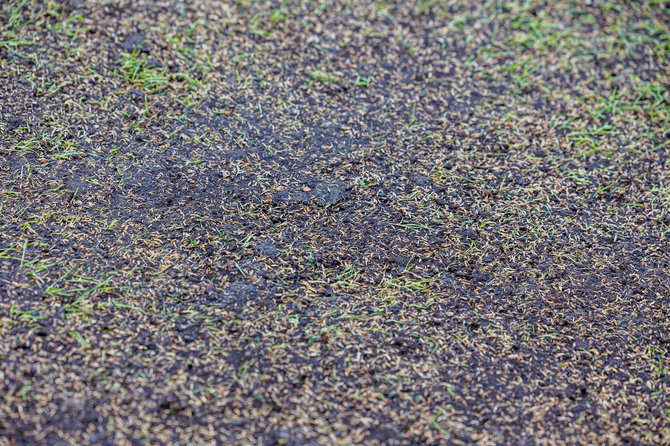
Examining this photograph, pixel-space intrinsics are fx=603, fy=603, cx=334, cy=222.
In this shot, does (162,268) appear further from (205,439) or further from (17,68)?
(17,68)

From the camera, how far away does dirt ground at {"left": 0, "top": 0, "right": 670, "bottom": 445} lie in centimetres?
267

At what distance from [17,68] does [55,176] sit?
1010mm

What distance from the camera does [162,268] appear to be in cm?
306

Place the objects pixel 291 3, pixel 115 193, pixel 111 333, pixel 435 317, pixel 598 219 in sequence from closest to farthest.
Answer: pixel 111 333, pixel 435 317, pixel 115 193, pixel 598 219, pixel 291 3

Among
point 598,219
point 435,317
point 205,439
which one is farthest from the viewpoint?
point 598,219

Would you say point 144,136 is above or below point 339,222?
above

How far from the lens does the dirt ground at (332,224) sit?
8.75 feet

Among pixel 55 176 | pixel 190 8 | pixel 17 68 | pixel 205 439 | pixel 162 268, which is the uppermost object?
pixel 190 8

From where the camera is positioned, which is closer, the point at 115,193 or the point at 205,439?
the point at 205,439

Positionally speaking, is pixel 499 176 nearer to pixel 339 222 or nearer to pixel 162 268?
pixel 339 222

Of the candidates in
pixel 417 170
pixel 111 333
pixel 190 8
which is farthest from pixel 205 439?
pixel 190 8

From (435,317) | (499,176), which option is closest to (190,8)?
(499,176)

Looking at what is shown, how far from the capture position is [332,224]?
3385 mm

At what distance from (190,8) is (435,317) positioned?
9.82 ft
